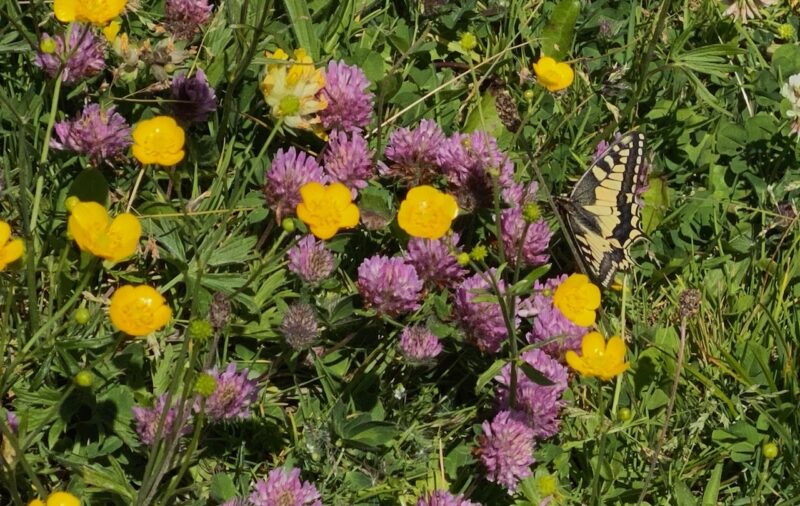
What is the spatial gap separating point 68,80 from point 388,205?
111cm

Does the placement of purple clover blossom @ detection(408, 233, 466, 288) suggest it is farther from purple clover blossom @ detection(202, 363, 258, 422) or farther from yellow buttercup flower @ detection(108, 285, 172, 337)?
yellow buttercup flower @ detection(108, 285, 172, 337)

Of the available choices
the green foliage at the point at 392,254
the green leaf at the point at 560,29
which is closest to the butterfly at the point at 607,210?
the green foliage at the point at 392,254

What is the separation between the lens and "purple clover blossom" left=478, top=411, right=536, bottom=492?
326cm

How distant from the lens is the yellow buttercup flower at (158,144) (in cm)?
297

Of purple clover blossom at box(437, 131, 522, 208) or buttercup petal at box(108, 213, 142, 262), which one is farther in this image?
purple clover blossom at box(437, 131, 522, 208)

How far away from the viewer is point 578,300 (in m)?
3.24

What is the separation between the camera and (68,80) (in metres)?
3.44

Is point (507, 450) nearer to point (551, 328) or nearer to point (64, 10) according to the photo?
point (551, 328)

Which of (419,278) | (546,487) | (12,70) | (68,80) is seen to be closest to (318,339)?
(419,278)

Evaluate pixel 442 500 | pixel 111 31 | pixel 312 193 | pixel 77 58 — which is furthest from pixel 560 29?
pixel 442 500

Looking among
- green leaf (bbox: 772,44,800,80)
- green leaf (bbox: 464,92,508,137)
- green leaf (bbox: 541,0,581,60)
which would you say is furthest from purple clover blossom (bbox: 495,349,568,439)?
green leaf (bbox: 772,44,800,80)

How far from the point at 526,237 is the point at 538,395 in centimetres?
56

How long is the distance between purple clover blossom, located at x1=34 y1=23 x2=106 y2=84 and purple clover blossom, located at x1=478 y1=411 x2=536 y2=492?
5.52ft

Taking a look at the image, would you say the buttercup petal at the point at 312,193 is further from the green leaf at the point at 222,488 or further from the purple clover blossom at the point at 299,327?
the green leaf at the point at 222,488
